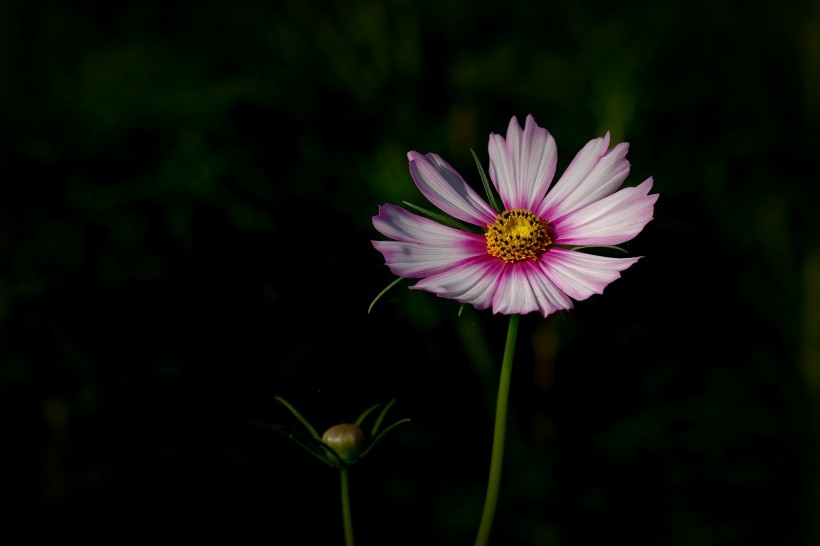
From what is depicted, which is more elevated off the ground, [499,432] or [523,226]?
[523,226]

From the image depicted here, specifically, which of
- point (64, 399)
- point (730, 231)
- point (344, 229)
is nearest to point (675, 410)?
point (730, 231)

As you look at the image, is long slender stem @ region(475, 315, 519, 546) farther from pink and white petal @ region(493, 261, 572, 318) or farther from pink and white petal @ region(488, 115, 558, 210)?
pink and white petal @ region(488, 115, 558, 210)

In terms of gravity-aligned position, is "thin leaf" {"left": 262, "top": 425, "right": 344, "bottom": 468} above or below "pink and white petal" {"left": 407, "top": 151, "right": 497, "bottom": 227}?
below

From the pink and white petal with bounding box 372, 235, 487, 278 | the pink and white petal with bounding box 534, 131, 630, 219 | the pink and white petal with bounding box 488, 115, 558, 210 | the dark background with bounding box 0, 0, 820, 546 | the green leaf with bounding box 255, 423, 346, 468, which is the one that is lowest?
the green leaf with bounding box 255, 423, 346, 468

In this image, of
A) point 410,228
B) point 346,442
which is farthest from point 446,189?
point 346,442

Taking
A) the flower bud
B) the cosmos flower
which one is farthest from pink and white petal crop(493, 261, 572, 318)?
the flower bud

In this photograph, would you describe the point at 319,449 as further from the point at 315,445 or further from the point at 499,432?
the point at 499,432

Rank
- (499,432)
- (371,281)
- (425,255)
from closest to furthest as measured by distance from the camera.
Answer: (499,432) < (425,255) < (371,281)
